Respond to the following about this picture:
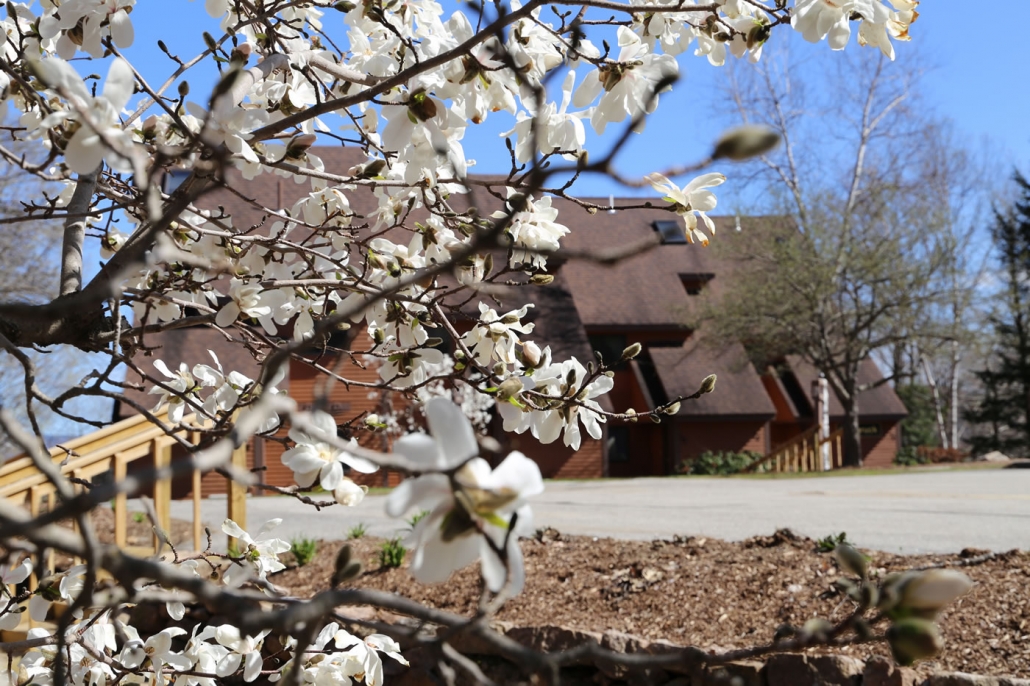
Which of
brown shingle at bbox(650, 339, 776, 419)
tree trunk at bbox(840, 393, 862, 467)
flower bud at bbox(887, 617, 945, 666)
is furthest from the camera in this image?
tree trunk at bbox(840, 393, 862, 467)

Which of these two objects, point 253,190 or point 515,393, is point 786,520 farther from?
point 253,190

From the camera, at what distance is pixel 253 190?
64.9 feet

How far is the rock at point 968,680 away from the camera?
286 cm

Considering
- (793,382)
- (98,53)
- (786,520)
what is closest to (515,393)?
(98,53)

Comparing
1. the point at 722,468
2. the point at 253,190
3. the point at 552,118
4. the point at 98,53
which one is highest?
the point at 253,190

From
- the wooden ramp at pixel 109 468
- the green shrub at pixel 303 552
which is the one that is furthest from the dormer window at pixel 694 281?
the wooden ramp at pixel 109 468

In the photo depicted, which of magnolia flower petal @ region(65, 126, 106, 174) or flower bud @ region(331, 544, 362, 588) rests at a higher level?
magnolia flower petal @ region(65, 126, 106, 174)

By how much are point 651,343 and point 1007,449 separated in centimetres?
1483

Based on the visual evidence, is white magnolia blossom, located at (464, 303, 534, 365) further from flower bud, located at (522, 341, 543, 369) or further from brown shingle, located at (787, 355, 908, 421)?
brown shingle, located at (787, 355, 908, 421)

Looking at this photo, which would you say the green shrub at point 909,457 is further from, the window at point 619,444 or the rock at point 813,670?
the rock at point 813,670

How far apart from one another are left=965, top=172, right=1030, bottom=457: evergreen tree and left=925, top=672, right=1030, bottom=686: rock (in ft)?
94.5

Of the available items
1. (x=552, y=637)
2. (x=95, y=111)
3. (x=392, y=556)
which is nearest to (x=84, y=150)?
(x=95, y=111)

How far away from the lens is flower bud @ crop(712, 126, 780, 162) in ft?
2.69

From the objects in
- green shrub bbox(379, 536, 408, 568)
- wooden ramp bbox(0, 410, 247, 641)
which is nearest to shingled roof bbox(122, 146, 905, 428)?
green shrub bbox(379, 536, 408, 568)
